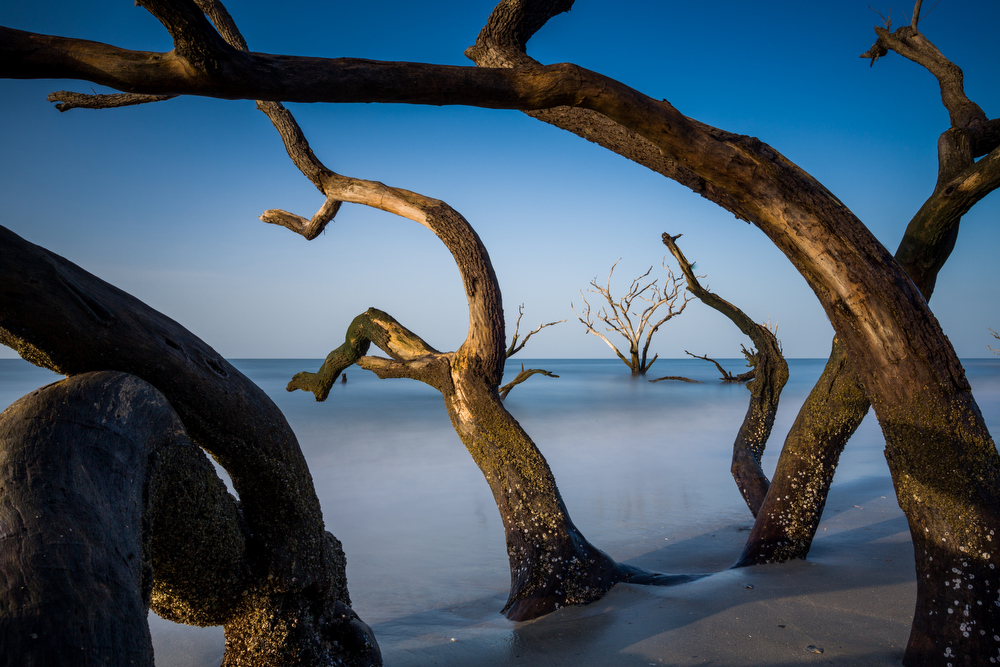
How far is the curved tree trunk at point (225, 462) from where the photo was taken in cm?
141

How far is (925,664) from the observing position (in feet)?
6.87

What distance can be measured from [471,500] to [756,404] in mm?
3034

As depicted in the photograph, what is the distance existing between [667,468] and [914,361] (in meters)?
6.10

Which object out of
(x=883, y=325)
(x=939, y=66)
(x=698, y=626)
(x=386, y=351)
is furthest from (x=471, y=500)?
(x=939, y=66)

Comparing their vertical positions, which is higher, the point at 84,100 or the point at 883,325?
the point at 84,100

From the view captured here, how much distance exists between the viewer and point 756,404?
4.93 meters

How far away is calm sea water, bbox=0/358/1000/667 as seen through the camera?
3619mm

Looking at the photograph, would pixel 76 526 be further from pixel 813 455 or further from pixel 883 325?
pixel 813 455

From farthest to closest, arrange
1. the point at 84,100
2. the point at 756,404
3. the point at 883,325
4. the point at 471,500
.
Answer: the point at 471,500 → the point at 756,404 → the point at 84,100 → the point at 883,325

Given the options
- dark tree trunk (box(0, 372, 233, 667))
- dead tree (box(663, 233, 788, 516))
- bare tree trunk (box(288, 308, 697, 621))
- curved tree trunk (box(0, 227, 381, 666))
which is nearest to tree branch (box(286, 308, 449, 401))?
bare tree trunk (box(288, 308, 697, 621))

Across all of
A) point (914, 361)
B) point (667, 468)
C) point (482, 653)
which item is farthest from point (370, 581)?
point (667, 468)

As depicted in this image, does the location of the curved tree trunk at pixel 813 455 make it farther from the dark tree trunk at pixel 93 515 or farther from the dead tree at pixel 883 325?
the dark tree trunk at pixel 93 515

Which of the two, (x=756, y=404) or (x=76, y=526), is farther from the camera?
(x=756, y=404)

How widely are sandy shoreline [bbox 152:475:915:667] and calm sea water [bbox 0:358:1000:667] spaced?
5 centimetres
